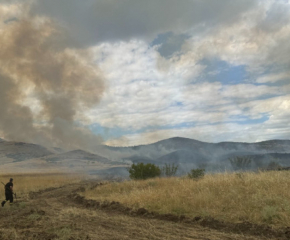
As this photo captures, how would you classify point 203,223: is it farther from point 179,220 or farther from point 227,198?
point 227,198

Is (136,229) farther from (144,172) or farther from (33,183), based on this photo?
(33,183)

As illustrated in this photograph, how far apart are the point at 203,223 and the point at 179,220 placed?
40.0 inches

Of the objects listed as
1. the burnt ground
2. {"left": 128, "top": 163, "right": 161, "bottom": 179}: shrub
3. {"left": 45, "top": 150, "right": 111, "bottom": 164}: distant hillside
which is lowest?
the burnt ground

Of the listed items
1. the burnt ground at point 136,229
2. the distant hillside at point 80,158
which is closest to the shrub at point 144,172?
the burnt ground at point 136,229

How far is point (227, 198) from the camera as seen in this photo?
10086mm

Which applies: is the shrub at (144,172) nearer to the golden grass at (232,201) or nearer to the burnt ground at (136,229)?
the golden grass at (232,201)

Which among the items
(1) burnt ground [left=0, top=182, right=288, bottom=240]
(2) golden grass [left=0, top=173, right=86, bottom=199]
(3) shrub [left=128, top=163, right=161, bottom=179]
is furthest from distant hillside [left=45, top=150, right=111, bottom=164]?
(1) burnt ground [left=0, top=182, right=288, bottom=240]

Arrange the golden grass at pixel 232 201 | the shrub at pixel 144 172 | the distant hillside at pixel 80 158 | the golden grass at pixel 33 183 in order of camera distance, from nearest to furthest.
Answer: the golden grass at pixel 232 201
the golden grass at pixel 33 183
the shrub at pixel 144 172
the distant hillside at pixel 80 158

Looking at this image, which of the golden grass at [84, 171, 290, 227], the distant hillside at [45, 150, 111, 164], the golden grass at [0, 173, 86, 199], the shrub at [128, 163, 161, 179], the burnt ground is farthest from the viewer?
the distant hillside at [45, 150, 111, 164]

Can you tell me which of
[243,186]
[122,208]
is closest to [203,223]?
[243,186]

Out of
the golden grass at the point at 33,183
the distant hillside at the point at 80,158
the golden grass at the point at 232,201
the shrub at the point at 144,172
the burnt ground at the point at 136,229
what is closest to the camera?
the burnt ground at the point at 136,229

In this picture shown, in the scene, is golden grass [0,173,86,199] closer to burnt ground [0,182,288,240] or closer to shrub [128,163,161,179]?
shrub [128,163,161,179]

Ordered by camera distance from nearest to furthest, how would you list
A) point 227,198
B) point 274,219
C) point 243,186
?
1. point 274,219
2. point 227,198
3. point 243,186

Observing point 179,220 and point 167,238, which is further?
point 179,220
